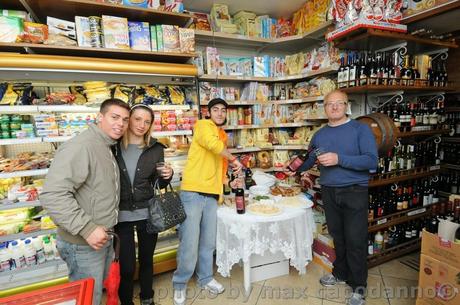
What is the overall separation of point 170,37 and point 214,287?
2.69 m

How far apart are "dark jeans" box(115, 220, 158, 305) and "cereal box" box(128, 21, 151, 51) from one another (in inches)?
70.3

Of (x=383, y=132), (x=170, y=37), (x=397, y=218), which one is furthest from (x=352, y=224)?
(x=170, y=37)

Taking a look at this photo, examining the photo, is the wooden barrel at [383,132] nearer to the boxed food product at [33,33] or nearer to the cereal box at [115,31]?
the cereal box at [115,31]

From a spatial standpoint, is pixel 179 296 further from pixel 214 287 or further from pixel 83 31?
pixel 83 31

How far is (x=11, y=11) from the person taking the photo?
228 cm

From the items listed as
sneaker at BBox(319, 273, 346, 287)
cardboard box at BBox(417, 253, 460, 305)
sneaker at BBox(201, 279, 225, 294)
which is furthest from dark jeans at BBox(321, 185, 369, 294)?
sneaker at BBox(201, 279, 225, 294)

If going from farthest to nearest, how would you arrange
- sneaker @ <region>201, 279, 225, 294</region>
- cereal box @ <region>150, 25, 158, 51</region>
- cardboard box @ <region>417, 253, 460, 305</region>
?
1. cereal box @ <region>150, 25, 158, 51</region>
2. sneaker @ <region>201, 279, 225, 294</region>
3. cardboard box @ <region>417, 253, 460, 305</region>

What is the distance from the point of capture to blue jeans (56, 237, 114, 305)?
5.30ft

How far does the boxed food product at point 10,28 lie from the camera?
219 centimetres

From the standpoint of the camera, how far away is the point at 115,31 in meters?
2.53

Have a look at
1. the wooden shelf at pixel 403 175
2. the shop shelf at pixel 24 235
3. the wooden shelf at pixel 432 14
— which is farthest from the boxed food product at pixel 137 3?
the wooden shelf at pixel 403 175

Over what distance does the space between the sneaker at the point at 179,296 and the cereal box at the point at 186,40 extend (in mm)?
2491

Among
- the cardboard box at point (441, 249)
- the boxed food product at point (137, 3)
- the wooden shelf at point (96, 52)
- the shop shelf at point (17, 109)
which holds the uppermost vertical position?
the boxed food product at point (137, 3)

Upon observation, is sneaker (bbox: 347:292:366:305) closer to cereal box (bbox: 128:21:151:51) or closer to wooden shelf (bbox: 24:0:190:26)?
cereal box (bbox: 128:21:151:51)
